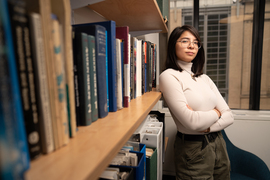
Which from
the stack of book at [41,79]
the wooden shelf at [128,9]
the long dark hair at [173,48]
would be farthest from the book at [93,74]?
the long dark hair at [173,48]

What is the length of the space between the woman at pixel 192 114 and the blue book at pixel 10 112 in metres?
1.03

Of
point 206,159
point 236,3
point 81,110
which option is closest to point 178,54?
point 206,159

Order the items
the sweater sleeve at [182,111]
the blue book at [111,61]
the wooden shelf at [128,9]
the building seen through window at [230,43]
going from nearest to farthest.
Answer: the blue book at [111,61] → the wooden shelf at [128,9] → the sweater sleeve at [182,111] → the building seen through window at [230,43]

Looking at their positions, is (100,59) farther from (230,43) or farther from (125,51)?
(230,43)

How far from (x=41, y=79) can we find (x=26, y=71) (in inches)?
1.0

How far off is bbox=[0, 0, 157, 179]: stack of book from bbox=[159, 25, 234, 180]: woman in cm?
83

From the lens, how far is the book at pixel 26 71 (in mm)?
230

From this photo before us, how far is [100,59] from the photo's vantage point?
0.45m

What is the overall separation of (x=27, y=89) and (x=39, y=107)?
0.03m

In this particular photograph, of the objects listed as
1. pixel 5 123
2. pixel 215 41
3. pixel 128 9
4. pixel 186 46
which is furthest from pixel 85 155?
pixel 215 41

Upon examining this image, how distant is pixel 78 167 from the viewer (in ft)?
0.82

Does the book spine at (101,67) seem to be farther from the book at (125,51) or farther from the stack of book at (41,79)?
the book at (125,51)

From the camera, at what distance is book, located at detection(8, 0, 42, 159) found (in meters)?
0.23

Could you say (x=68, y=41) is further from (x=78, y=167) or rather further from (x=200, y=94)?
(x=200, y=94)
